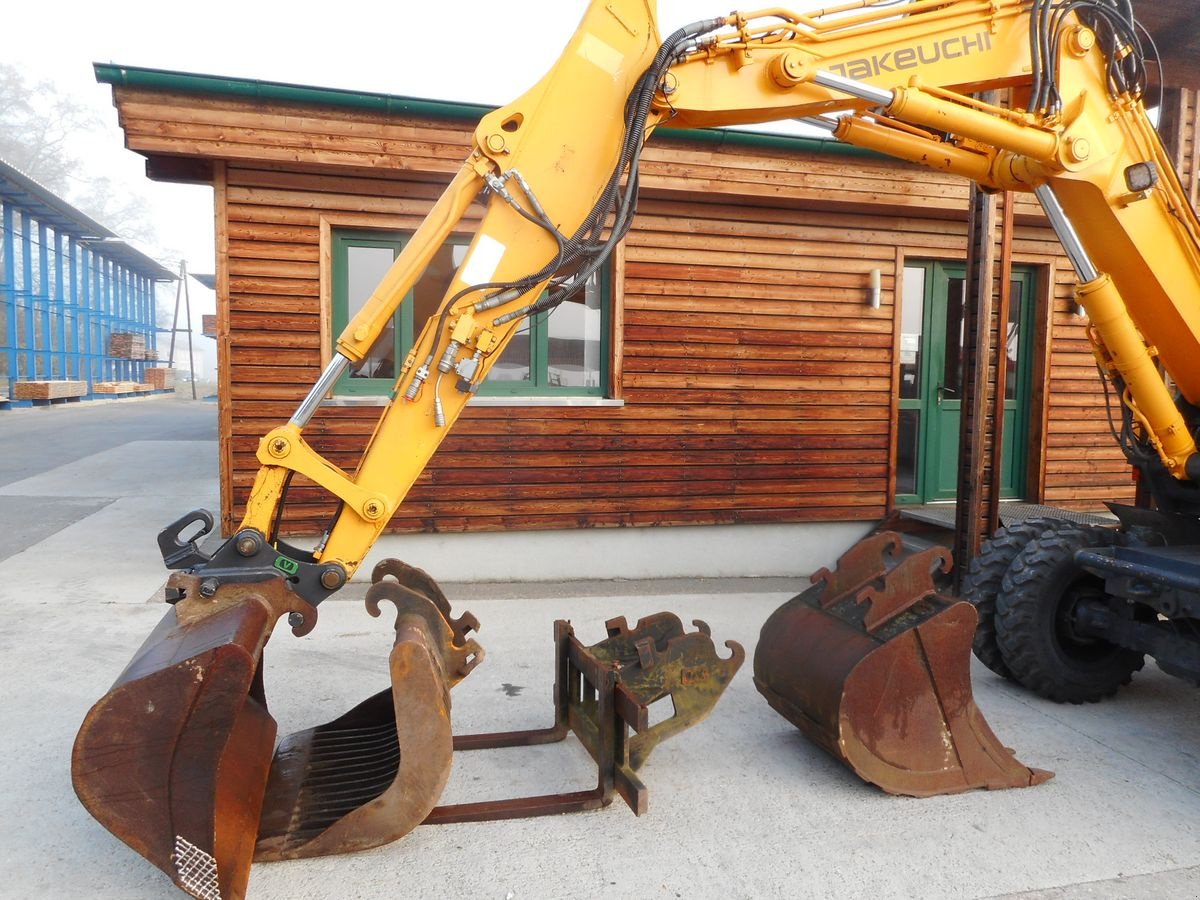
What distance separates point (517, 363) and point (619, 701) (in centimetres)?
416

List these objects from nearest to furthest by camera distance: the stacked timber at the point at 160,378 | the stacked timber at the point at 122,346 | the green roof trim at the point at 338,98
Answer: the green roof trim at the point at 338,98
the stacked timber at the point at 122,346
the stacked timber at the point at 160,378

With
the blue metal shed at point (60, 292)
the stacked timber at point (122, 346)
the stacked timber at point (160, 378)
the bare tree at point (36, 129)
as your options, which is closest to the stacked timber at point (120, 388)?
the blue metal shed at point (60, 292)

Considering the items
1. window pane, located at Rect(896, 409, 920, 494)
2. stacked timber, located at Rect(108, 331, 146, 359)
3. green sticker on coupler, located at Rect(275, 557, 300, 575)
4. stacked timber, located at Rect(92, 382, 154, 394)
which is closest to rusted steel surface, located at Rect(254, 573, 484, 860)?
green sticker on coupler, located at Rect(275, 557, 300, 575)

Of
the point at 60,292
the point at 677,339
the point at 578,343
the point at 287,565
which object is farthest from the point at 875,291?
the point at 60,292

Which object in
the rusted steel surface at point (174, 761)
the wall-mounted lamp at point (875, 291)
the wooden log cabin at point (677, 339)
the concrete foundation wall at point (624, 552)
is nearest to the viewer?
the rusted steel surface at point (174, 761)

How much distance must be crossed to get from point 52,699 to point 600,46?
3.90 m

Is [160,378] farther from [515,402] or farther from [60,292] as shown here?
[515,402]

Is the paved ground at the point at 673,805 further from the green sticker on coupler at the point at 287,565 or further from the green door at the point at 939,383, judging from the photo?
the green door at the point at 939,383

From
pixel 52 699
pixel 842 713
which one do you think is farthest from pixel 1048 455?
pixel 52 699

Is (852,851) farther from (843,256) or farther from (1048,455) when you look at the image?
(1048,455)

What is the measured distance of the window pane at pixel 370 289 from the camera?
255 inches

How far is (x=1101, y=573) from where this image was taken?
3.91 m

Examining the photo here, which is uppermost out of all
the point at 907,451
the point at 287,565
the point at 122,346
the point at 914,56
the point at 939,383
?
the point at 122,346

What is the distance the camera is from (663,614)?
3.84 m
